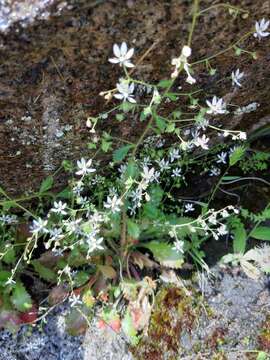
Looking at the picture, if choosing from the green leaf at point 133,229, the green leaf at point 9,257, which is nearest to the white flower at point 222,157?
the green leaf at point 133,229

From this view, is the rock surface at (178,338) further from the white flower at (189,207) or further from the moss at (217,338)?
the white flower at (189,207)

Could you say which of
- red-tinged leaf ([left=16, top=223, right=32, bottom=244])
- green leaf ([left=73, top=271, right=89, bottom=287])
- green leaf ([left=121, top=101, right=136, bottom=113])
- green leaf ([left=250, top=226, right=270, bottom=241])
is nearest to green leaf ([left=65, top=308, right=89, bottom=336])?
green leaf ([left=73, top=271, right=89, bottom=287])

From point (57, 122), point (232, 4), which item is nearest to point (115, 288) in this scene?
point (57, 122)

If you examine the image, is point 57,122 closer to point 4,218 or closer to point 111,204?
point 111,204

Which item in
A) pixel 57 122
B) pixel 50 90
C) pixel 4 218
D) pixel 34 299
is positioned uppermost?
pixel 50 90

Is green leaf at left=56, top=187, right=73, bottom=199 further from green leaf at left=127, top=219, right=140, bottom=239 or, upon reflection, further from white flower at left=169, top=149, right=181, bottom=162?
white flower at left=169, top=149, right=181, bottom=162

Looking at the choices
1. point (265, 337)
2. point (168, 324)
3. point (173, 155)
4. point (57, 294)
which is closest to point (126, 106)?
point (173, 155)

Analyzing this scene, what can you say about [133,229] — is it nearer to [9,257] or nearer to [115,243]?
[115,243]
